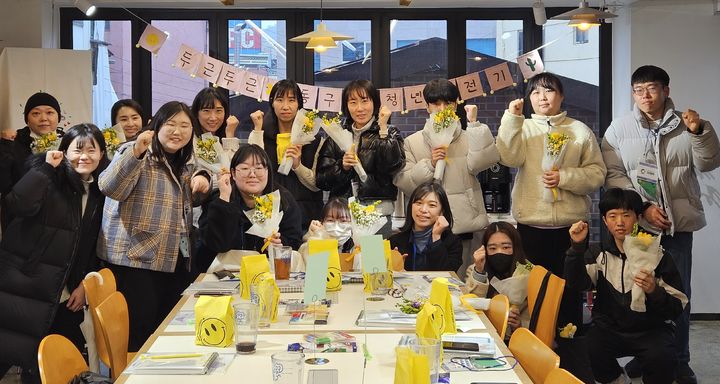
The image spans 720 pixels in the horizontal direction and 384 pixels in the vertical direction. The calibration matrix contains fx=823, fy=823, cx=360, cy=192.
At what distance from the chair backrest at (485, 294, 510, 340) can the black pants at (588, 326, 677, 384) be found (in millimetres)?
1079

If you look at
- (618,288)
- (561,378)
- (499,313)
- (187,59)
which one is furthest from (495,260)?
(187,59)

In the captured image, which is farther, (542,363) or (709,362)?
(709,362)

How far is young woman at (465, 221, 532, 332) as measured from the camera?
411 centimetres

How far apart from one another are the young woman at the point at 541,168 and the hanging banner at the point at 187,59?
2616mm

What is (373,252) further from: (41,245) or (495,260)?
(41,245)

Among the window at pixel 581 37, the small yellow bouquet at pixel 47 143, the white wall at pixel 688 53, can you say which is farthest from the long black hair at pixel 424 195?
the window at pixel 581 37

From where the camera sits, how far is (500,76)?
6.62 metres

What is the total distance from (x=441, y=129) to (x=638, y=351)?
170 cm

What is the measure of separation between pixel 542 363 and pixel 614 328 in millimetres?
1865

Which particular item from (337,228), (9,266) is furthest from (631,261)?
(9,266)

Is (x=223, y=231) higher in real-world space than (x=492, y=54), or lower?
lower

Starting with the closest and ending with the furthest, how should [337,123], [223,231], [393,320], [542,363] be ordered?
[542,363] → [393,320] → [223,231] → [337,123]

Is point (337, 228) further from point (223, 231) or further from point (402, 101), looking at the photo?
point (402, 101)

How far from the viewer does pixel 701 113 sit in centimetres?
650
